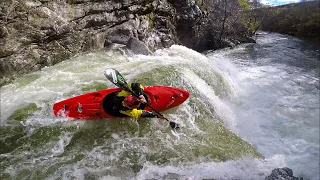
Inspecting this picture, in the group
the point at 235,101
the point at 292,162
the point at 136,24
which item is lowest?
the point at 292,162

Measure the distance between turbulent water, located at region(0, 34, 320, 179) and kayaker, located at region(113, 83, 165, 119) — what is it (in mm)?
348

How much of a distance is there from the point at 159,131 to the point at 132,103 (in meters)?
0.77

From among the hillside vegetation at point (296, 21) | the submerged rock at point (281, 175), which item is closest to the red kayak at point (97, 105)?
the submerged rock at point (281, 175)

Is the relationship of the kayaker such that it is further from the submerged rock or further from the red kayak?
the submerged rock

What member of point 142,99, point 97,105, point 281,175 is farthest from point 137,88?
point 281,175

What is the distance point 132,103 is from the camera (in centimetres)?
485

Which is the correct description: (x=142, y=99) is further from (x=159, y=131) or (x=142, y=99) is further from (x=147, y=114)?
(x=159, y=131)

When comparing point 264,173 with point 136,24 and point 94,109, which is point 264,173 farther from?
point 136,24

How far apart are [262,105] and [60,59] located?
22.7 feet

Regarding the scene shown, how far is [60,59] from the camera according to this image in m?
8.42

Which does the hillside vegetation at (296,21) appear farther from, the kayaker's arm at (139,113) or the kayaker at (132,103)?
the kayaker at (132,103)

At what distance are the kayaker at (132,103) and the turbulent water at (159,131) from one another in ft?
1.14

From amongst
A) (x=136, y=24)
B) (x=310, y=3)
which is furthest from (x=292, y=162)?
(x=310, y=3)

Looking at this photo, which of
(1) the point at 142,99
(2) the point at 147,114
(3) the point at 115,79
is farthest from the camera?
(2) the point at 147,114
